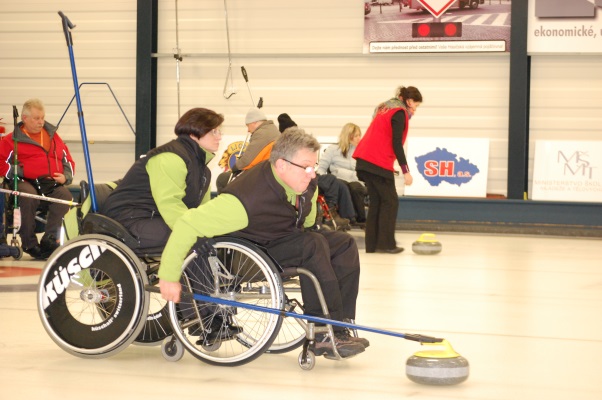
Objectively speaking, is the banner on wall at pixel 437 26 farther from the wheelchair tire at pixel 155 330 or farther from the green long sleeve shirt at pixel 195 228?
the green long sleeve shirt at pixel 195 228

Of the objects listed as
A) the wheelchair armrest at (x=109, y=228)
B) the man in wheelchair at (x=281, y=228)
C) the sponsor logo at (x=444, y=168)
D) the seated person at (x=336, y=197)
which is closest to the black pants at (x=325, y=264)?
the man in wheelchair at (x=281, y=228)

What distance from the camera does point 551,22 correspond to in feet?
34.3

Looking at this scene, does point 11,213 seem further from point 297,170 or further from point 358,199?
point 297,170

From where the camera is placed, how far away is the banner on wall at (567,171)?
1020 centimetres

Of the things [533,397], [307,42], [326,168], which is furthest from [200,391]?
[307,42]

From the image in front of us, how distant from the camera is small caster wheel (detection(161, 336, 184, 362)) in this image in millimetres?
3318

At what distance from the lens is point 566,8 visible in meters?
10.3

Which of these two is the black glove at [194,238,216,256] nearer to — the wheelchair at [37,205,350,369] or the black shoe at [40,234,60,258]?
the wheelchair at [37,205,350,369]

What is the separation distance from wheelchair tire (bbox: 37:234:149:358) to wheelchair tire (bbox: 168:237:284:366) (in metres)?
0.13

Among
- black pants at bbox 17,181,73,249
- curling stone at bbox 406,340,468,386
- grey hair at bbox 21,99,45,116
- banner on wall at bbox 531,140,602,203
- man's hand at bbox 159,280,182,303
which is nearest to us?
curling stone at bbox 406,340,468,386

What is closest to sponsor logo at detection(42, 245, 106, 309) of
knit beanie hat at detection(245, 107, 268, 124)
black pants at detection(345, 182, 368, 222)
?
knit beanie hat at detection(245, 107, 268, 124)

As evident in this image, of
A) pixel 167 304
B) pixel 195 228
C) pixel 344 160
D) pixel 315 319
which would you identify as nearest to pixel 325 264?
pixel 315 319

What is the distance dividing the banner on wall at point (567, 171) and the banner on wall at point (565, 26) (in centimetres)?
Result: 97

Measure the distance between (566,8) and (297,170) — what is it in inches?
309
